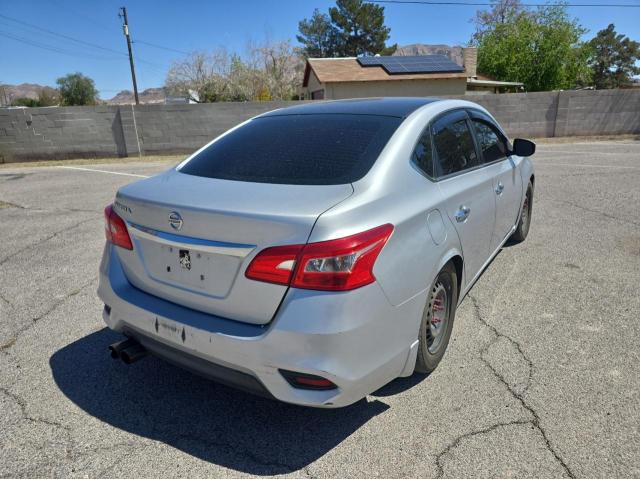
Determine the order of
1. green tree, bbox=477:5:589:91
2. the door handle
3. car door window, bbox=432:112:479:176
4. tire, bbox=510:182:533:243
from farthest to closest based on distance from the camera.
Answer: green tree, bbox=477:5:589:91 < tire, bbox=510:182:533:243 < car door window, bbox=432:112:479:176 < the door handle

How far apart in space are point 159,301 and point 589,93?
66.9 ft

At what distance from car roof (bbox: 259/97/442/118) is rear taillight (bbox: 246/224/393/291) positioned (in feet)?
4.08

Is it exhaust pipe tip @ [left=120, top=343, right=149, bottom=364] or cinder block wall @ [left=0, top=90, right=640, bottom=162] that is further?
cinder block wall @ [left=0, top=90, right=640, bottom=162]

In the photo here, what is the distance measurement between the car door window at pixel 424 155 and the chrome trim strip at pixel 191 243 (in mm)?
1135

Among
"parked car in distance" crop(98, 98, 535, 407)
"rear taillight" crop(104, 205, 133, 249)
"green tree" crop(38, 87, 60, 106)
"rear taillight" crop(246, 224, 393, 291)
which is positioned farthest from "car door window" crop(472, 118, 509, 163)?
"green tree" crop(38, 87, 60, 106)

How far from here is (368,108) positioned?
3.08 meters

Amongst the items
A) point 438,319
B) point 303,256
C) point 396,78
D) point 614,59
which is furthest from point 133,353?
point 614,59

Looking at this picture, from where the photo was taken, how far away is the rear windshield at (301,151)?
239 centimetres

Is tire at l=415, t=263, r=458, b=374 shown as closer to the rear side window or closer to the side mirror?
the rear side window

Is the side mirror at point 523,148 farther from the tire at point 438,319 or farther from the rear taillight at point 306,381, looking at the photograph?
the rear taillight at point 306,381

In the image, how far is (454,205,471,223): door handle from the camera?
2.81 m

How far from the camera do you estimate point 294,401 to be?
2.03 m

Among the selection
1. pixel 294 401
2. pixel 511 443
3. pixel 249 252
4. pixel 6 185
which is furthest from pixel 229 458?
pixel 6 185

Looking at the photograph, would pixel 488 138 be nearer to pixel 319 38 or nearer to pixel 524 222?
pixel 524 222
